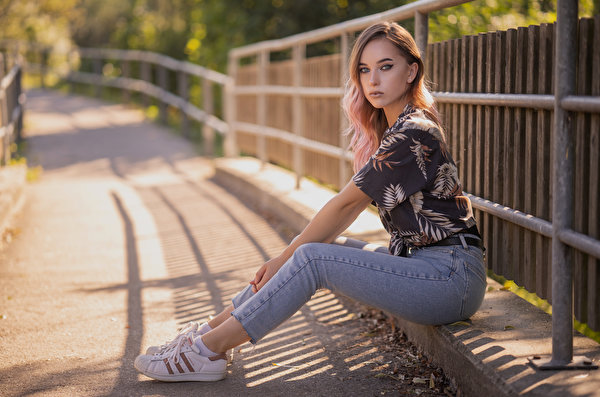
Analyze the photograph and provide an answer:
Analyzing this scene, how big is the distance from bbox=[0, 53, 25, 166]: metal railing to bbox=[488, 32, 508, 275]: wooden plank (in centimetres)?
782

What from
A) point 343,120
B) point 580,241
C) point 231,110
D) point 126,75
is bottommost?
point 580,241

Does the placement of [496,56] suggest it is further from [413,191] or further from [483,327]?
[483,327]

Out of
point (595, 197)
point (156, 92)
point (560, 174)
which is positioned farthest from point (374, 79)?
point (156, 92)

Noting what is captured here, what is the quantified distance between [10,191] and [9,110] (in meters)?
4.17

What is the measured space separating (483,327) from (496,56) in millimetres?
1229

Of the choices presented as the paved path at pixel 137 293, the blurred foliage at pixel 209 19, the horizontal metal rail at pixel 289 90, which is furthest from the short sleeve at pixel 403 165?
the horizontal metal rail at pixel 289 90

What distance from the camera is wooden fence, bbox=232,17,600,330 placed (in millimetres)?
2811

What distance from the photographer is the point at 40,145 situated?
553 inches

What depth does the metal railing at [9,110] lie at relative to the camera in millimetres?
10477

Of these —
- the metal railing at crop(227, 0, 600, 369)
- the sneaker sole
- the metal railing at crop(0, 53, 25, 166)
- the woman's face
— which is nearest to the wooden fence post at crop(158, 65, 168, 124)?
the metal railing at crop(0, 53, 25, 166)

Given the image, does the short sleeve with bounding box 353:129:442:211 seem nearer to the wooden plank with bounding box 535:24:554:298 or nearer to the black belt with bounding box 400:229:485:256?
the black belt with bounding box 400:229:485:256

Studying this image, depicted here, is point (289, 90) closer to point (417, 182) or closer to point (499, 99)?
point (499, 99)

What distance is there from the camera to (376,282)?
10.7ft

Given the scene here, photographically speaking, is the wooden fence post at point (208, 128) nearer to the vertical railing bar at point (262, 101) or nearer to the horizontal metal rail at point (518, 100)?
the vertical railing bar at point (262, 101)
